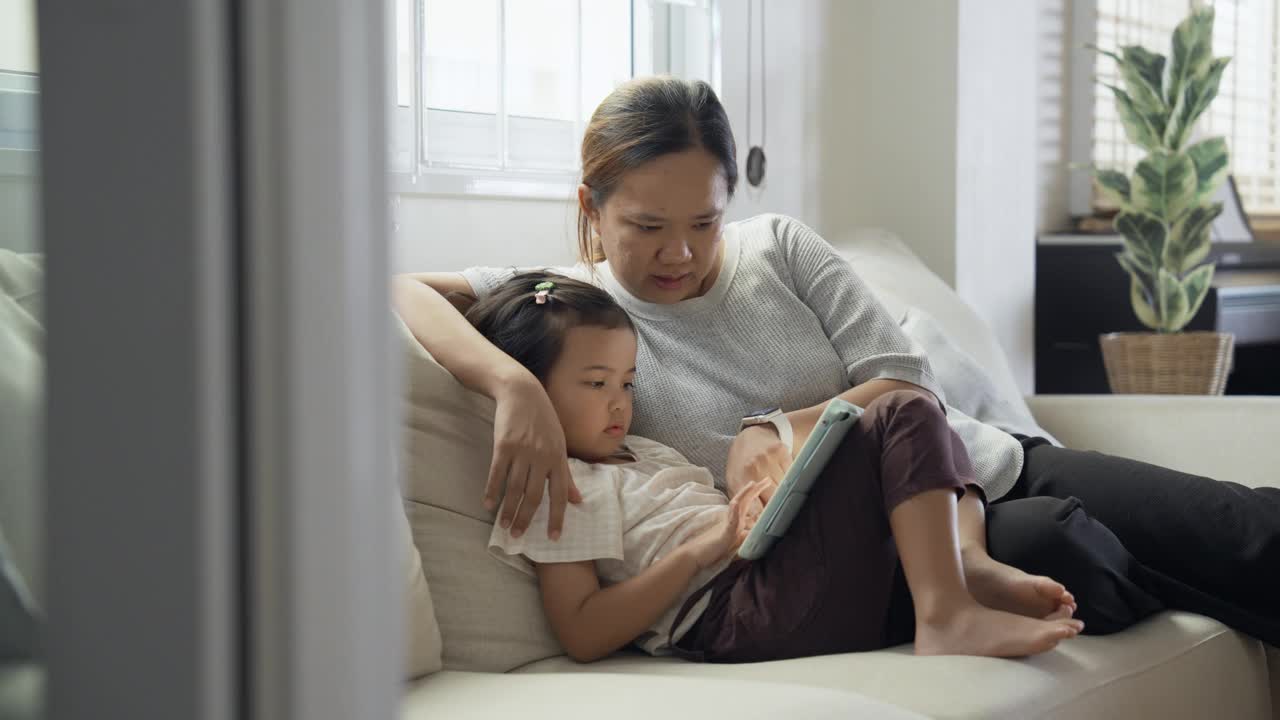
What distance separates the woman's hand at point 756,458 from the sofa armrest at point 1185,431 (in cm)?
75

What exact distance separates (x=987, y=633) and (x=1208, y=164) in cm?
183

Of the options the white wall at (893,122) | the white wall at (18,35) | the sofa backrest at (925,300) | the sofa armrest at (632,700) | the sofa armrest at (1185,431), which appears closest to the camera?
the white wall at (18,35)

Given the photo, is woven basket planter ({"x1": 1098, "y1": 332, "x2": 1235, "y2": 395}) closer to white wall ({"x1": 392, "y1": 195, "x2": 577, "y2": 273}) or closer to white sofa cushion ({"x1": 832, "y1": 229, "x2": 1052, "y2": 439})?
white sofa cushion ({"x1": 832, "y1": 229, "x2": 1052, "y2": 439})

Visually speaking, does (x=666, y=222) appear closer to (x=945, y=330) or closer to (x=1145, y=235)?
(x=945, y=330)

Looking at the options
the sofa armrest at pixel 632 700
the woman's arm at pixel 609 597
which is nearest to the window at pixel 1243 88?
the woman's arm at pixel 609 597

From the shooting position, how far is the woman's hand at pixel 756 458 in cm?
130

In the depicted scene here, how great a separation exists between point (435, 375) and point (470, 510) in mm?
151

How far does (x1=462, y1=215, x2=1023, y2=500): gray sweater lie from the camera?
55.8 inches

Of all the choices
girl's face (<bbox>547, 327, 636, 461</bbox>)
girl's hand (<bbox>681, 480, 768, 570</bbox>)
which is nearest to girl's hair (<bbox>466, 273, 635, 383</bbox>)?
girl's face (<bbox>547, 327, 636, 461</bbox>)

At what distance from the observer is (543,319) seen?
1.30m

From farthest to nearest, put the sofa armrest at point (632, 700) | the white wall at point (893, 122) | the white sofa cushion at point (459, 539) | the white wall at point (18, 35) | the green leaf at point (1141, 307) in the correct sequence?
1. the green leaf at point (1141, 307)
2. the white wall at point (893, 122)
3. the white sofa cushion at point (459, 539)
4. the sofa armrest at point (632, 700)
5. the white wall at point (18, 35)

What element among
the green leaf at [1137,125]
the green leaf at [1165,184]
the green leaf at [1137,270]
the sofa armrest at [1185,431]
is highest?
the green leaf at [1137,125]


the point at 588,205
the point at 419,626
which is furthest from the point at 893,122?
the point at 419,626

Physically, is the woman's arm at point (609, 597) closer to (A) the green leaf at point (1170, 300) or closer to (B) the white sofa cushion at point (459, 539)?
(B) the white sofa cushion at point (459, 539)
